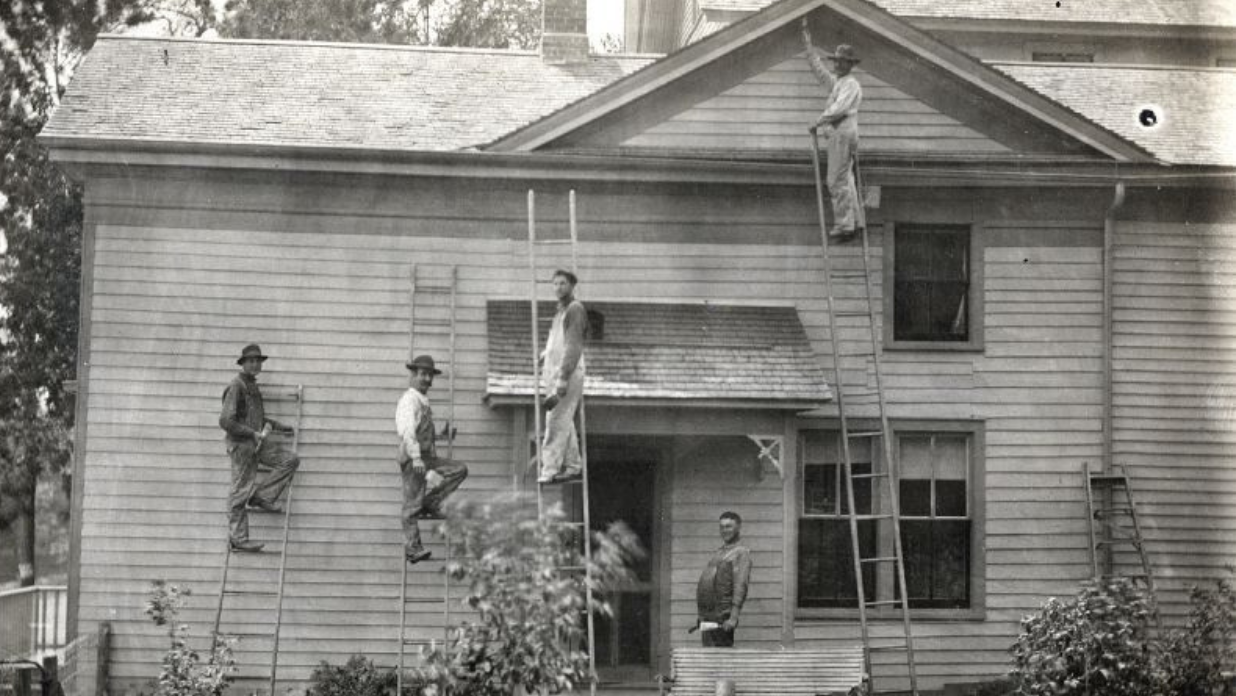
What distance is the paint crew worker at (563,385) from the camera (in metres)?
12.9

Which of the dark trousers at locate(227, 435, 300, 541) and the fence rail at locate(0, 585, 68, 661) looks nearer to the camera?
the dark trousers at locate(227, 435, 300, 541)

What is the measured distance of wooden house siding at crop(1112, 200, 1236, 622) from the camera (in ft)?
50.7

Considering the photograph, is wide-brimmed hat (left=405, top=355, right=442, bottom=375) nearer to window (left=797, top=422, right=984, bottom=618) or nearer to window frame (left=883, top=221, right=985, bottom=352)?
window (left=797, top=422, right=984, bottom=618)

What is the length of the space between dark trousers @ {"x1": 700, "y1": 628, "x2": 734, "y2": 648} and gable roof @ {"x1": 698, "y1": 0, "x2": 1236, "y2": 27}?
12.2m

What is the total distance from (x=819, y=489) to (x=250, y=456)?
5.93 metres

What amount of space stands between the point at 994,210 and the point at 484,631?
27.3ft

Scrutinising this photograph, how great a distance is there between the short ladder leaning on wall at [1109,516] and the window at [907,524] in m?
1.19

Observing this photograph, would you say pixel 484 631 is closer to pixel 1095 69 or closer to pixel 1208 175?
pixel 1208 175

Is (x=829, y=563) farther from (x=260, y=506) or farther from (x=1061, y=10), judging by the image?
(x=1061, y=10)

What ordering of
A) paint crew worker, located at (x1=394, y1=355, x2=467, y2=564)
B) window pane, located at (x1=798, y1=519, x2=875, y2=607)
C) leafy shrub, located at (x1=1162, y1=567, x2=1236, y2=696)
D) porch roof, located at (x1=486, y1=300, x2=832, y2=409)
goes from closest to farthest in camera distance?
leafy shrub, located at (x1=1162, y1=567, x2=1236, y2=696) → paint crew worker, located at (x1=394, y1=355, x2=467, y2=564) → porch roof, located at (x1=486, y1=300, x2=832, y2=409) → window pane, located at (x1=798, y1=519, x2=875, y2=607)

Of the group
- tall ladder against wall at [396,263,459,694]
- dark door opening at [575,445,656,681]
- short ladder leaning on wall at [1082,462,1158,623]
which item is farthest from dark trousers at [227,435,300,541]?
short ladder leaning on wall at [1082,462,1158,623]

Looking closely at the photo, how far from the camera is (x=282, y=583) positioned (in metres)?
14.1

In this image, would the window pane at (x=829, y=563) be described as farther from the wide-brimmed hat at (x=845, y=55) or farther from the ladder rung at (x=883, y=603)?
the wide-brimmed hat at (x=845, y=55)

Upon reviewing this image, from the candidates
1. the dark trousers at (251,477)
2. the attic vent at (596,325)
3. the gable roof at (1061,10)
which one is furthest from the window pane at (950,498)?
the gable roof at (1061,10)
